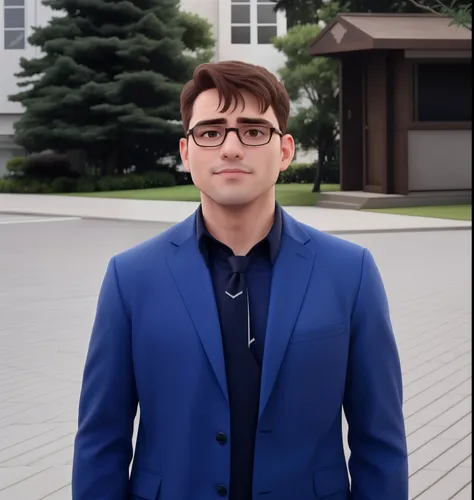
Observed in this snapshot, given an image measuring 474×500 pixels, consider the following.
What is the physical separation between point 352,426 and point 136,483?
482 millimetres

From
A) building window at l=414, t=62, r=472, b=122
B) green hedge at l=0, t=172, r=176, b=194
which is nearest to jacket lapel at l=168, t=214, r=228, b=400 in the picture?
building window at l=414, t=62, r=472, b=122

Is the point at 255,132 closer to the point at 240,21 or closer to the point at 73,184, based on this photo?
the point at 73,184

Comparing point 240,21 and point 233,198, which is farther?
point 240,21

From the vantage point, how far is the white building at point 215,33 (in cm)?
6288

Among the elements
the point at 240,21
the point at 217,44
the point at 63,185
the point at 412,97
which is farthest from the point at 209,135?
the point at 240,21

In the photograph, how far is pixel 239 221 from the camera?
2.43 meters

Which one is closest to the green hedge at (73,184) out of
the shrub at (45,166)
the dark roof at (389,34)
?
the shrub at (45,166)

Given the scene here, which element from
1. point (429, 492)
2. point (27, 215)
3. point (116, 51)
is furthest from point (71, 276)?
point (116, 51)

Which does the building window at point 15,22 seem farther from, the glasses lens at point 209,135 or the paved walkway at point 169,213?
the glasses lens at point 209,135

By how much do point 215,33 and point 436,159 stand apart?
1398 inches

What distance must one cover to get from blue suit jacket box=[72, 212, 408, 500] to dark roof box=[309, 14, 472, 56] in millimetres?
28568

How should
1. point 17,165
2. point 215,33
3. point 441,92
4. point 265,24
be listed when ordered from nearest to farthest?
point 441,92
point 17,165
point 265,24
point 215,33

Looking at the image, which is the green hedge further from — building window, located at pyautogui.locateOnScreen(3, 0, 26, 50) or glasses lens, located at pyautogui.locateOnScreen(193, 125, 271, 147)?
glasses lens, located at pyautogui.locateOnScreen(193, 125, 271, 147)

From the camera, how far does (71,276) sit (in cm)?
1483
